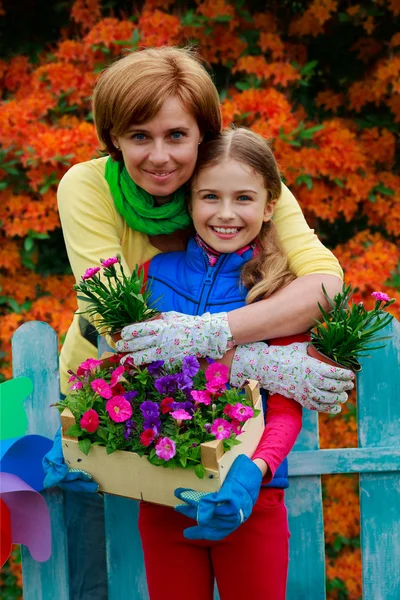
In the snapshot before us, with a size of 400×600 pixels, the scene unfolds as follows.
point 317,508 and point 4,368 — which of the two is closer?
point 317,508

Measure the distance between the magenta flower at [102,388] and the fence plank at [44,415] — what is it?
543mm

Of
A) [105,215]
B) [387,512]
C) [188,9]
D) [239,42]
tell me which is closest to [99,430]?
[105,215]

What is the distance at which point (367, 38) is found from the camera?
3375 millimetres

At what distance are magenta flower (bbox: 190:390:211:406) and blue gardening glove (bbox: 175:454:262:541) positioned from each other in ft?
0.51

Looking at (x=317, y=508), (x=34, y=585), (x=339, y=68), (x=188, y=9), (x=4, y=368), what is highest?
(x=188, y=9)

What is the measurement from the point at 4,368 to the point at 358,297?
1.50 m

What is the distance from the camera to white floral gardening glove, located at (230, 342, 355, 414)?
180 centimetres

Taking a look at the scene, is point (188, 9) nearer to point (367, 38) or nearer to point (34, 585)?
point (367, 38)

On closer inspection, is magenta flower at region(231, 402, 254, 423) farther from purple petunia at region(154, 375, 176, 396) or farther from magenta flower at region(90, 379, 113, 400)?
magenta flower at region(90, 379, 113, 400)

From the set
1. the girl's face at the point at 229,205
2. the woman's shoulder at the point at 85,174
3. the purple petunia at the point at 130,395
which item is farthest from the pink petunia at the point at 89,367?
the woman's shoulder at the point at 85,174

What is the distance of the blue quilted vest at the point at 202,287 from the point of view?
6.45 ft

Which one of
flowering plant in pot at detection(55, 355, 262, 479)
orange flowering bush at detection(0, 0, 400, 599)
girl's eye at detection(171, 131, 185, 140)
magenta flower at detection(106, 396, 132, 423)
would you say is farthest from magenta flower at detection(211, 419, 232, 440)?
orange flowering bush at detection(0, 0, 400, 599)

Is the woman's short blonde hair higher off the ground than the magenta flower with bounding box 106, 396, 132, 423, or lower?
higher

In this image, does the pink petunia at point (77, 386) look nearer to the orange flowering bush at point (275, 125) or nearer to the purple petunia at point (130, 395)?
the purple petunia at point (130, 395)
